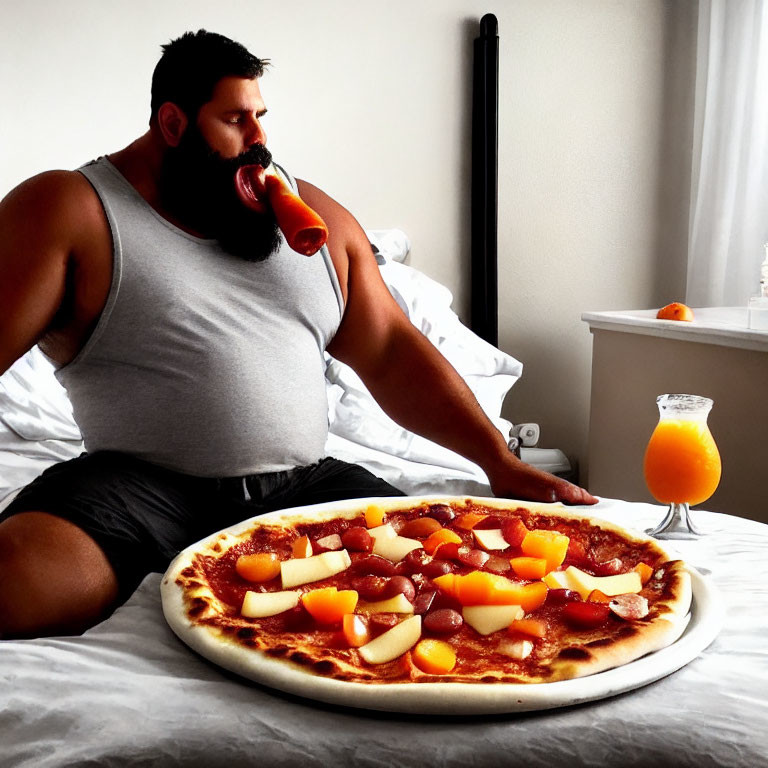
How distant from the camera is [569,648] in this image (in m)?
0.86

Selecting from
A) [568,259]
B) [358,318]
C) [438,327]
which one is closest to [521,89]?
[568,259]

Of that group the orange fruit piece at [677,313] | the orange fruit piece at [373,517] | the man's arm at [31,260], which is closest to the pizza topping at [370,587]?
the orange fruit piece at [373,517]

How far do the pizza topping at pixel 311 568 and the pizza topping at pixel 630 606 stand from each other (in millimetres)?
318

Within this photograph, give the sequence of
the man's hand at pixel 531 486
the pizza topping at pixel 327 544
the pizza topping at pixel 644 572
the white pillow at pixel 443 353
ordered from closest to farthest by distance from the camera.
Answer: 1. the pizza topping at pixel 644 572
2. the pizza topping at pixel 327 544
3. the man's hand at pixel 531 486
4. the white pillow at pixel 443 353

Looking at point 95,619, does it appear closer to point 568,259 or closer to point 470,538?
point 470,538

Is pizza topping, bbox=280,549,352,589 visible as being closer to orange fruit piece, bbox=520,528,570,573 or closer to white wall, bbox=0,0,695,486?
orange fruit piece, bbox=520,528,570,573

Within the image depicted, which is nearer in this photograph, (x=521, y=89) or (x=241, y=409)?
(x=241, y=409)

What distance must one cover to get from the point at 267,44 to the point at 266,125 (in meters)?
0.23

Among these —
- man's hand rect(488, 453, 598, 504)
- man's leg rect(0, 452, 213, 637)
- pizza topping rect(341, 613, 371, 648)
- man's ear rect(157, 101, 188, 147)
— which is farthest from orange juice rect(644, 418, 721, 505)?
man's ear rect(157, 101, 188, 147)

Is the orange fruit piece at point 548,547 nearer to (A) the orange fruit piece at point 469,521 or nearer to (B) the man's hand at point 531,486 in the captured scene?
(A) the orange fruit piece at point 469,521

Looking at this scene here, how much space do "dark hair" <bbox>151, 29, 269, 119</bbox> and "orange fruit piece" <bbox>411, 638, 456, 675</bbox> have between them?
1.00m

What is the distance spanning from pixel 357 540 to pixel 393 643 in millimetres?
280

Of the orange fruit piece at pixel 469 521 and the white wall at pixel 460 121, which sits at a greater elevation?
the white wall at pixel 460 121

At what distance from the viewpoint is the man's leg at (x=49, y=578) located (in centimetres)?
112
